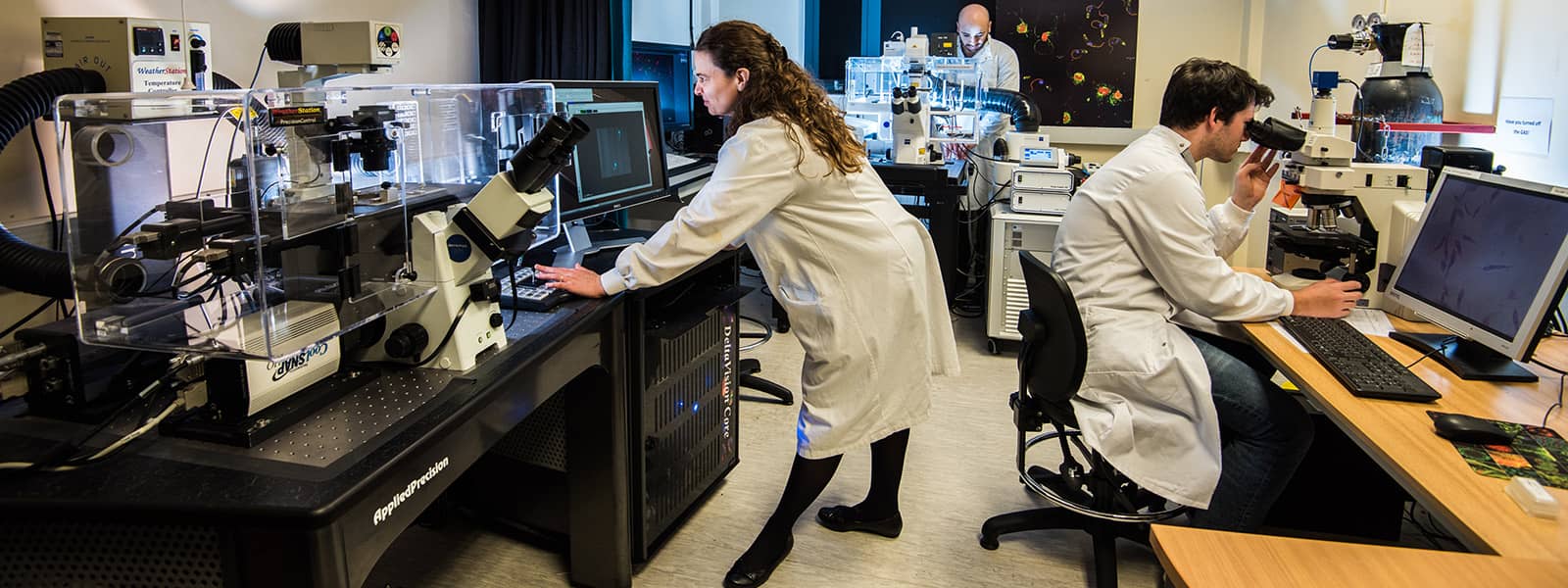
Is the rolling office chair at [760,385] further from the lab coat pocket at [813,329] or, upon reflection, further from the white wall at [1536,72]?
the white wall at [1536,72]

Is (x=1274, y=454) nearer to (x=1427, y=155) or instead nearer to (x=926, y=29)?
(x=1427, y=155)

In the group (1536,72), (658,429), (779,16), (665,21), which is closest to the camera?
(658,429)

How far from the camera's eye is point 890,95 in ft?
14.7

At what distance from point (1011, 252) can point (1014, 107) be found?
105 centimetres

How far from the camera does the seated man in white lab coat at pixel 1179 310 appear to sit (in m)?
2.03

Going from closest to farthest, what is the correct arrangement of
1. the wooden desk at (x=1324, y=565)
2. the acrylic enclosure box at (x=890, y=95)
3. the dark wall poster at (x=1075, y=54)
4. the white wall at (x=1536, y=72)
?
the wooden desk at (x=1324, y=565), the white wall at (x=1536, y=72), the acrylic enclosure box at (x=890, y=95), the dark wall poster at (x=1075, y=54)

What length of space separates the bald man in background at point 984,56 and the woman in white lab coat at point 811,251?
2.73 m

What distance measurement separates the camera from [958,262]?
17.1 ft

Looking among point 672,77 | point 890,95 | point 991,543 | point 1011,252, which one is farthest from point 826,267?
point 672,77

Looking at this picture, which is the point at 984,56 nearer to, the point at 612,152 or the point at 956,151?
the point at 956,151

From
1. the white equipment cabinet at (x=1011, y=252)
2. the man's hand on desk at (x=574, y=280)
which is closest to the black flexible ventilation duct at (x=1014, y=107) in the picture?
the white equipment cabinet at (x=1011, y=252)

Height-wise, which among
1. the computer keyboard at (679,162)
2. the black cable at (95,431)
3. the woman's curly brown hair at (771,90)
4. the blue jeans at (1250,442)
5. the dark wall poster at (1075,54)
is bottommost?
the blue jeans at (1250,442)

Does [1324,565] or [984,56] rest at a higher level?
[984,56]

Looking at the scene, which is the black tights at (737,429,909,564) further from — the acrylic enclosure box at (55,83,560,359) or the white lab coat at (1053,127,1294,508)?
the acrylic enclosure box at (55,83,560,359)
